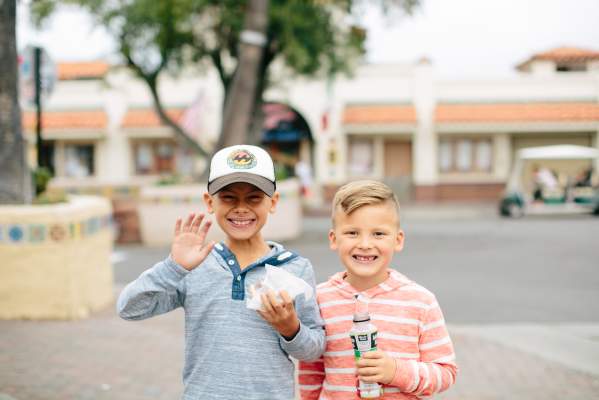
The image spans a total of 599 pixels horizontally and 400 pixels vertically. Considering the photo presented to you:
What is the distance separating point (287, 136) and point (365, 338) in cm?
2317

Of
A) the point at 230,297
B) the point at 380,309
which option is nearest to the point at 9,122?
the point at 230,297

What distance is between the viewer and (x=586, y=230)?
14.7 m

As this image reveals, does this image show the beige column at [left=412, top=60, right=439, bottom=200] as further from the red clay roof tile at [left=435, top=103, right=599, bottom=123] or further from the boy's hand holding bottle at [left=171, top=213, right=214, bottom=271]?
the boy's hand holding bottle at [left=171, top=213, right=214, bottom=271]

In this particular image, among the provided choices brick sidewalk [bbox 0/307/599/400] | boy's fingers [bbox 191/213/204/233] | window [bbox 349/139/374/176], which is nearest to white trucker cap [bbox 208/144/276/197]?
boy's fingers [bbox 191/213/204/233]

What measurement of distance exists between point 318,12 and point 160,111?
14.3 ft

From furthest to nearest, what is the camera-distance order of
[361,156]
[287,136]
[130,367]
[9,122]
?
[361,156] → [287,136] → [9,122] → [130,367]

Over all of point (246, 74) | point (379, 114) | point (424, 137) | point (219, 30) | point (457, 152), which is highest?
point (219, 30)

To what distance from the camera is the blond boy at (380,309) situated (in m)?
2.09

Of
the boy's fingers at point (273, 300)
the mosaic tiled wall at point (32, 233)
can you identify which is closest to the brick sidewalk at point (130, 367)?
the mosaic tiled wall at point (32, 233)

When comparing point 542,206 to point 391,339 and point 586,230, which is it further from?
point 391,339

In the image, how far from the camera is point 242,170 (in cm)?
223

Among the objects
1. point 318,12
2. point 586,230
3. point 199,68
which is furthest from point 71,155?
point 586,230

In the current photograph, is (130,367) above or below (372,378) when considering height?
below

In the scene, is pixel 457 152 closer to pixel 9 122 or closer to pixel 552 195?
pixel 552 195
